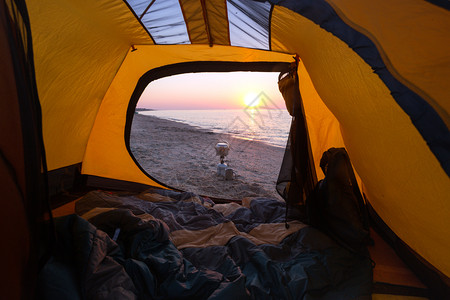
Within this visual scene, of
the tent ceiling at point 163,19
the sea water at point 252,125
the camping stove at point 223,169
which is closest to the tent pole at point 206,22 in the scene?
the tent ceiling at point 163,19

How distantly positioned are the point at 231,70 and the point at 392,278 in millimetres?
2409

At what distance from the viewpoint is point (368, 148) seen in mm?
1505

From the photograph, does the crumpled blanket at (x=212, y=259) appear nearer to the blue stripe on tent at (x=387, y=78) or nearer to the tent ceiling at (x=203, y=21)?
the blue stripe on tent at (x=387, y=78)

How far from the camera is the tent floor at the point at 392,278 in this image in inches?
56.9

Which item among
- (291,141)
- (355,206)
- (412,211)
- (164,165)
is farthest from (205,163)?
(412,211)

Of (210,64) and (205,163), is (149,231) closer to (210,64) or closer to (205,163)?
(210,64)

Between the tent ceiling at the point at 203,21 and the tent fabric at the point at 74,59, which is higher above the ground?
the tent ceiling at the point at 203,21

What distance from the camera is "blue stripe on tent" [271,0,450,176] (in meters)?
0.94

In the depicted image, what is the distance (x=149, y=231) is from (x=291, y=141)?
1407mm

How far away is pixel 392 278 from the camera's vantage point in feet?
5.27

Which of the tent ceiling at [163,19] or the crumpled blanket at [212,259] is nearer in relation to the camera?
the crumpled blanket at [212,259]

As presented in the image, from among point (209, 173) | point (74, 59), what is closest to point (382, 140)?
point (74, 59)

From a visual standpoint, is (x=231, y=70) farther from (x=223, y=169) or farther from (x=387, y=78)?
(x=223, y=169)

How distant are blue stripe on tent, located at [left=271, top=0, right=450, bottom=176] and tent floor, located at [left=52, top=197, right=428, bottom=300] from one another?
949 millimetres
